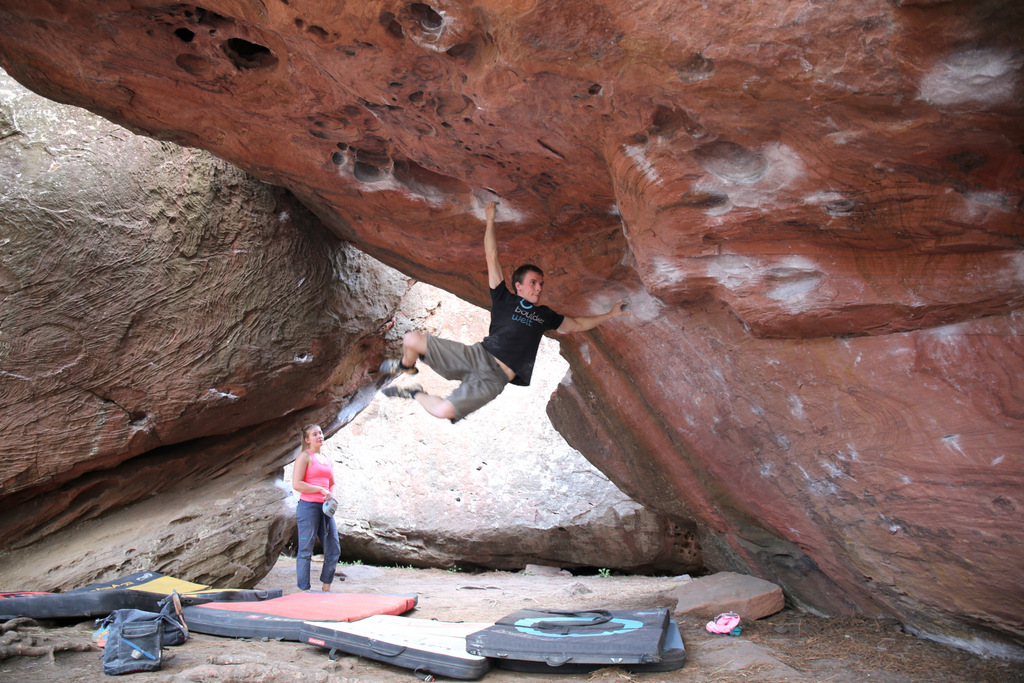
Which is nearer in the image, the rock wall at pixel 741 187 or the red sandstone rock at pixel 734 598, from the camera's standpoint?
the rock wall at pixel 741 187

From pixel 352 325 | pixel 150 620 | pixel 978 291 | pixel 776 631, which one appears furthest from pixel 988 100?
pixel 352 325

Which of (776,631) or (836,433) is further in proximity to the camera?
(776,631)

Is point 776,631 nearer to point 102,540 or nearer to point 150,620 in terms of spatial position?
Result: point 150,620

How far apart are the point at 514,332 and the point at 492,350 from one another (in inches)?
7.6

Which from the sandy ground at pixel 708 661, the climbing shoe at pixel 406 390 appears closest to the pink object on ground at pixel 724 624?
the sandy ground at pixel 708 661

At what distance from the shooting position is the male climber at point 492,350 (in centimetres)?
435

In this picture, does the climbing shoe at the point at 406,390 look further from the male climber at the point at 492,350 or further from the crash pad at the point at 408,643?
the crash pad at the point at 408,643

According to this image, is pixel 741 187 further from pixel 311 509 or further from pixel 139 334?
pixel 139 334

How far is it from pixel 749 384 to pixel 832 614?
2190mm

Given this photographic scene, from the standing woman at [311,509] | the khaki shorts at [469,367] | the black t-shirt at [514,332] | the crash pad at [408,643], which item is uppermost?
the black t-shirt at [514,332]

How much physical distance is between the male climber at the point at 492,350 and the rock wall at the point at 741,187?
24.9 inches

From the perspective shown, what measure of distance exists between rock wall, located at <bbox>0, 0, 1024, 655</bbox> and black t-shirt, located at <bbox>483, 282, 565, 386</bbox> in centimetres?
74

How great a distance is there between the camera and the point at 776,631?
502 centimetres

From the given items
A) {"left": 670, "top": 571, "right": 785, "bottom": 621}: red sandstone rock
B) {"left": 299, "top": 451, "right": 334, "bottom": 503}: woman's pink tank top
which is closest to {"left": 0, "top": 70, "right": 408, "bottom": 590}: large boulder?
Answer: {"left": 299, "top": 451, "right": 334, "bottom": 503}: woman's pink tank top
